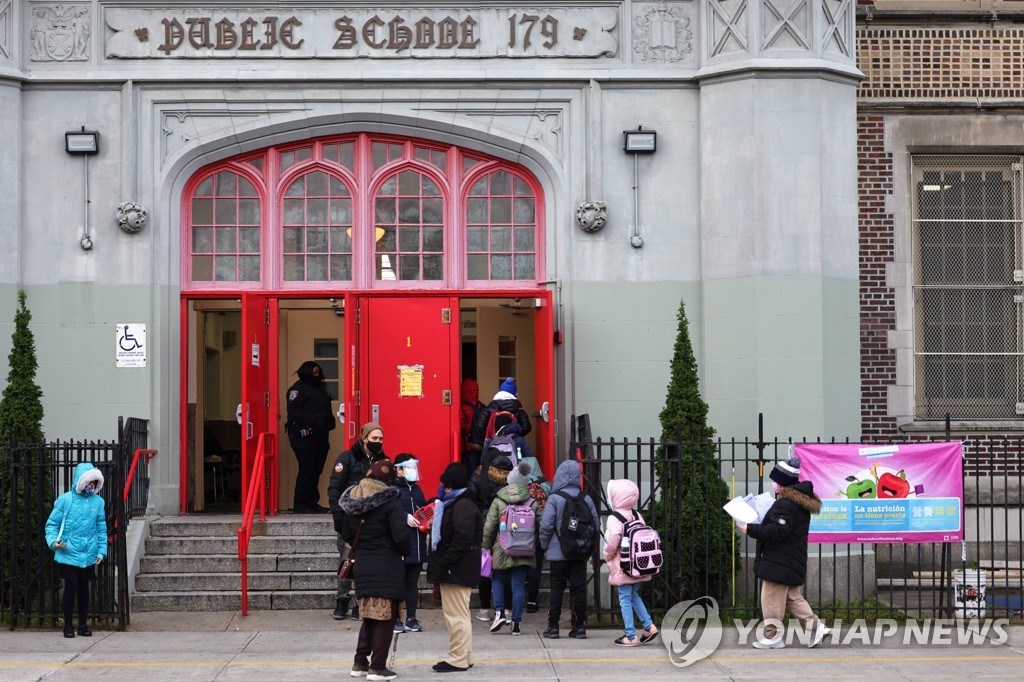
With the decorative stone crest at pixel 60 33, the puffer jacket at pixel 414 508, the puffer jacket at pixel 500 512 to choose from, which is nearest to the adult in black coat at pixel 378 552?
the puffer jacket at pixel 414 508

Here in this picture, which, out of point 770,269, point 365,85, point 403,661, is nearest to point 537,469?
point 403,661

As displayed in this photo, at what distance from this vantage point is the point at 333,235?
50.3ft

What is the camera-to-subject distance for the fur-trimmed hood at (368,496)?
9922mm

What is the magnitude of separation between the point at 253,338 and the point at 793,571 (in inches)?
263

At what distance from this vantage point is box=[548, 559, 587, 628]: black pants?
11750 millimetres

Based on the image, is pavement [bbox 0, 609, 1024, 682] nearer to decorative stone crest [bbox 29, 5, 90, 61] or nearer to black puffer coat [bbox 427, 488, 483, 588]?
black puffer coat [bbox 427, 488, 483, 588]

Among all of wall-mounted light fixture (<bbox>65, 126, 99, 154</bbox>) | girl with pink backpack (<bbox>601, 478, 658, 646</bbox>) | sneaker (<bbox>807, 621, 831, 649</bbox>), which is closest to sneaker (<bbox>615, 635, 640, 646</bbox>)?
girl with pink backpack (<bbox>601, 478, 658, 646</bbox>)

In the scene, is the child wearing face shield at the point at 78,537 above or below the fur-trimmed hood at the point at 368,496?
below

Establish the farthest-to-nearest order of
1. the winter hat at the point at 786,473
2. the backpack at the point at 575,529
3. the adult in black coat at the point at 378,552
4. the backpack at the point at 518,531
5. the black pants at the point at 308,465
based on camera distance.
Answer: the black pants at the point at 308,465 → the backpack at the point at 518,531 → the backpack at the point at 575,529 → the winter hat at the point at 786,473 → the adult in black coat at the point at 378,552

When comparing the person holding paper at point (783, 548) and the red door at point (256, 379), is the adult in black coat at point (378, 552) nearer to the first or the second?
the person holding paper at point (783, 548)

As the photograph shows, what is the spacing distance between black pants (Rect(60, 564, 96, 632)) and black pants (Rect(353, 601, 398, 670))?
3.18 meters

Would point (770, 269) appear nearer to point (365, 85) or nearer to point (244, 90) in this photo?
point (365, 85)

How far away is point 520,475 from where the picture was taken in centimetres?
1226

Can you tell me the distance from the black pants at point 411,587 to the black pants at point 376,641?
6.30 feet
